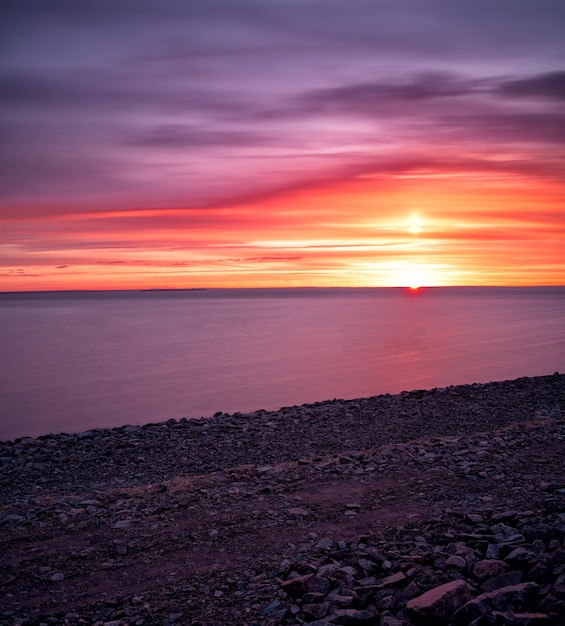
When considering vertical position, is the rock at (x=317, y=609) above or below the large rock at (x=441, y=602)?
below

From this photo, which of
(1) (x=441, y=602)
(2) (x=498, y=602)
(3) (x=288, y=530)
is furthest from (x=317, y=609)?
(3) (x=288, y=530)

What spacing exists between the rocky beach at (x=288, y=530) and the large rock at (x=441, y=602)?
13mm

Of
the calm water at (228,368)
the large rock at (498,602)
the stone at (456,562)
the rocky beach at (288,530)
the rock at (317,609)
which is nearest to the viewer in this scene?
the large rock at (498,602)

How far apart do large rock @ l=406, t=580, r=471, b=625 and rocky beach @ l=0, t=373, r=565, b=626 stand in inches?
0.5

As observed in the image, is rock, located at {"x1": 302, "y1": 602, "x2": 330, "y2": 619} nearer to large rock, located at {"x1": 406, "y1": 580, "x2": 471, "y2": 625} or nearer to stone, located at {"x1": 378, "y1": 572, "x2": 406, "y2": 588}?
stone, located at {"x1": 378, "y1": 572, "x2": 406, "y2": 588}

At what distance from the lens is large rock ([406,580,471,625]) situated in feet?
18.6

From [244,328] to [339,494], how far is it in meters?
67.3

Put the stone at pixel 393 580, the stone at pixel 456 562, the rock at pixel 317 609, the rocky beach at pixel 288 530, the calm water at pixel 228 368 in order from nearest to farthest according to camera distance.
Answer: the rock at pixel 317 609 < the rocky beach at pixel 288 530 < the stone at pixel 393 580 < the stone at pixel 456 562 < the calm water at pixel 228 368

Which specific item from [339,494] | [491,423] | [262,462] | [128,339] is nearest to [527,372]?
[491,423]

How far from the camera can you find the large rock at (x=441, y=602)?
18.6 feet

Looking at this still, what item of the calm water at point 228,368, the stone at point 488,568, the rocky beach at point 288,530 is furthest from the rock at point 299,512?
the calm water at point 228,368

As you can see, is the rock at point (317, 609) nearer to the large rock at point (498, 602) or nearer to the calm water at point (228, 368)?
the large rock at point (498, 602)

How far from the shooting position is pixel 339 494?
10.1 meters

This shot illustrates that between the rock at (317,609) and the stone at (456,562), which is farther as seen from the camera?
the stone at (456,562)
